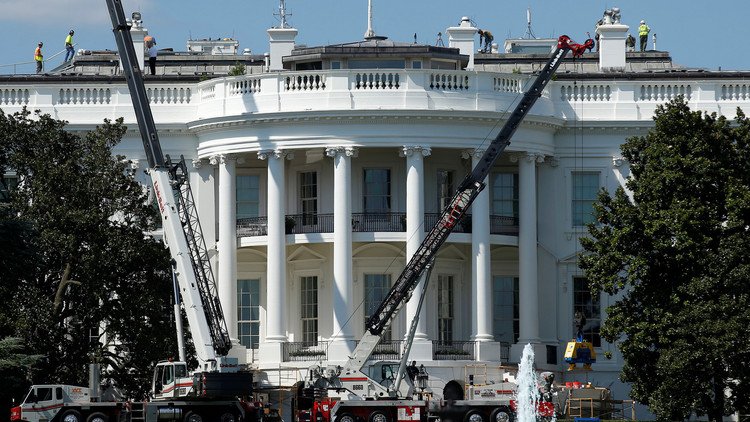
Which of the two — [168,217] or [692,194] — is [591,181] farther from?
[168,217]

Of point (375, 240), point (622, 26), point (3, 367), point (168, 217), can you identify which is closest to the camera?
point (3, 367)

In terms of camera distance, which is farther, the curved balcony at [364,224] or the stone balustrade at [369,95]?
the curved balcony at [364,224]

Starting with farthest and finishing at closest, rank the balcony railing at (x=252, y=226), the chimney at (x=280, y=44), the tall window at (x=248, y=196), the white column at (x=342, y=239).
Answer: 1. the chimney at (x=280, y=44)
2. the tall window at (x=248, y=196)
3. the balcony railing at (x=252, y=226)
4. the white column at (x=342, y=239)

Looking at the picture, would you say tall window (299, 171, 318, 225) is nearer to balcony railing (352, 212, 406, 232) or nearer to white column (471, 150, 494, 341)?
balcony railing (352, 212, 406, 232)

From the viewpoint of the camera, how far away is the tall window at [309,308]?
268 feet

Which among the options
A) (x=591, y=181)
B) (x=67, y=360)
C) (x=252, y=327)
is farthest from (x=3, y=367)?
(x=591, y=181)

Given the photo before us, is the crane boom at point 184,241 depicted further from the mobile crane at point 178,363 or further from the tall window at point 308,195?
the tall window at point 308,195

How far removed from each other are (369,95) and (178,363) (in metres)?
14.0

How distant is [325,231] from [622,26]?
1510cm

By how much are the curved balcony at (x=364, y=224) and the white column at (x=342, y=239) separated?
4.35 ft

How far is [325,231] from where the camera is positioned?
8119 centimetres

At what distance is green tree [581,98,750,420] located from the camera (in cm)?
6756

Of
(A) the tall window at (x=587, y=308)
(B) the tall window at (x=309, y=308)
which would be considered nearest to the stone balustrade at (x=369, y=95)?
(A) the tall window at (x=587, y=308)

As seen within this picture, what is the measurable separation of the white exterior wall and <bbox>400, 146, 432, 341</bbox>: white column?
466mm
